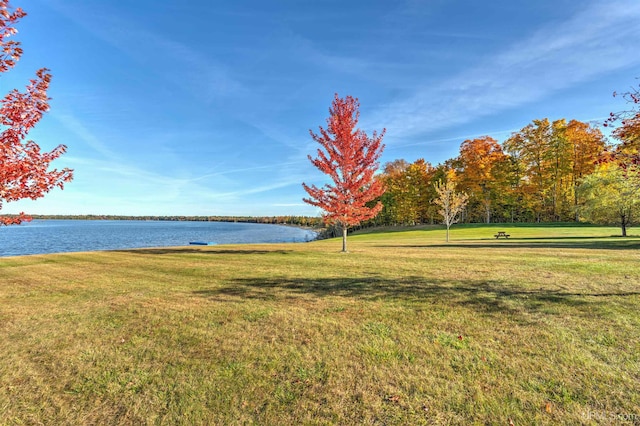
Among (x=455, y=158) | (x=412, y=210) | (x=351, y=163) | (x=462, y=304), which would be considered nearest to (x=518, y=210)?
(x=455, y=158)

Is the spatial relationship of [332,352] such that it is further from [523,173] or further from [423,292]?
[523,173]

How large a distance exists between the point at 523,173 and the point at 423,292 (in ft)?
164

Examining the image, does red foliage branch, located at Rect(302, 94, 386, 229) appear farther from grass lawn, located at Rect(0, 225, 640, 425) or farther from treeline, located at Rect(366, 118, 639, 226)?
treeline, located at Rect(366, 118, 639, 226)

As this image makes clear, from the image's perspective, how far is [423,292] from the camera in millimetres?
8102

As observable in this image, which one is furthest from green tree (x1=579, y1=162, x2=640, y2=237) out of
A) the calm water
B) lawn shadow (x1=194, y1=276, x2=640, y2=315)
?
the calm water

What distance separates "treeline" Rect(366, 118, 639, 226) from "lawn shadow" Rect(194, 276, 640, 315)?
3821 cm

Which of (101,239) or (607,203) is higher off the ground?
(607,203)

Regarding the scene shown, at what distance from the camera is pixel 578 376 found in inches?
156

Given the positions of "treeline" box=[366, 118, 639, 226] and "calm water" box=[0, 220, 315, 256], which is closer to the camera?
"calm water" box=[0, 220, 315, 256]

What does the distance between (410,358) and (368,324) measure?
147 cm

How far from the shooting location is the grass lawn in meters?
3.53

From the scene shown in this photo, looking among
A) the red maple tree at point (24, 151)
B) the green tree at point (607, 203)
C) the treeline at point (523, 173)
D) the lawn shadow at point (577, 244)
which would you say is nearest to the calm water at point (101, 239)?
the treeline at point (523, 173)

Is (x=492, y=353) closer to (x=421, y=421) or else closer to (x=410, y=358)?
(x=410, y=358)

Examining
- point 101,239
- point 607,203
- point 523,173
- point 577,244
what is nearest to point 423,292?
point 577,244
